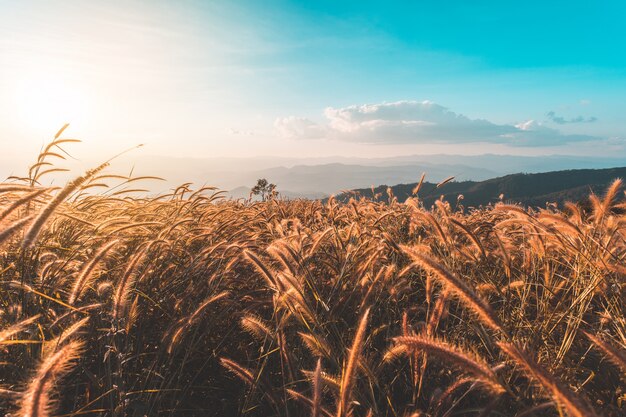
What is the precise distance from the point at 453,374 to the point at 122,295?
1.76 meters

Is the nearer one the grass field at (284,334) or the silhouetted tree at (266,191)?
the grass field at (284,334)

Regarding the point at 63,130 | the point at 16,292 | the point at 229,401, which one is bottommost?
the point at 229,401

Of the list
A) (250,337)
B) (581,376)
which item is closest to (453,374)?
(581,376)

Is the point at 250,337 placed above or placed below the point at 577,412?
below

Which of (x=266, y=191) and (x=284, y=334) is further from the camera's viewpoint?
(x=266, y=191)

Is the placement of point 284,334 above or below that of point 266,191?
above

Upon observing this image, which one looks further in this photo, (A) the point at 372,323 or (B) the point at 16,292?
(A) the point at 372,323

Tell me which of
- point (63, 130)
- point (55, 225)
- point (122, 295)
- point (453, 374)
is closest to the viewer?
point (122, 295)

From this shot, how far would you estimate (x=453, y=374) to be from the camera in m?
1.84

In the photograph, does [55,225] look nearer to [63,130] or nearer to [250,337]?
[63,130]

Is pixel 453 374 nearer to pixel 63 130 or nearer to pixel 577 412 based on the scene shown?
pixel 577 412

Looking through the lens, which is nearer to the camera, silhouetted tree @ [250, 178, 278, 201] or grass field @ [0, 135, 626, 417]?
grass field @ [0, 135, 626, 417]

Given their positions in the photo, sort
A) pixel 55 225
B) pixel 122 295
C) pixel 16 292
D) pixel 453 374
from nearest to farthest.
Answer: pixel 122 295, pixel 453 374, pixel 16 292, pixel 55 225

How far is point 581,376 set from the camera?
186cm
